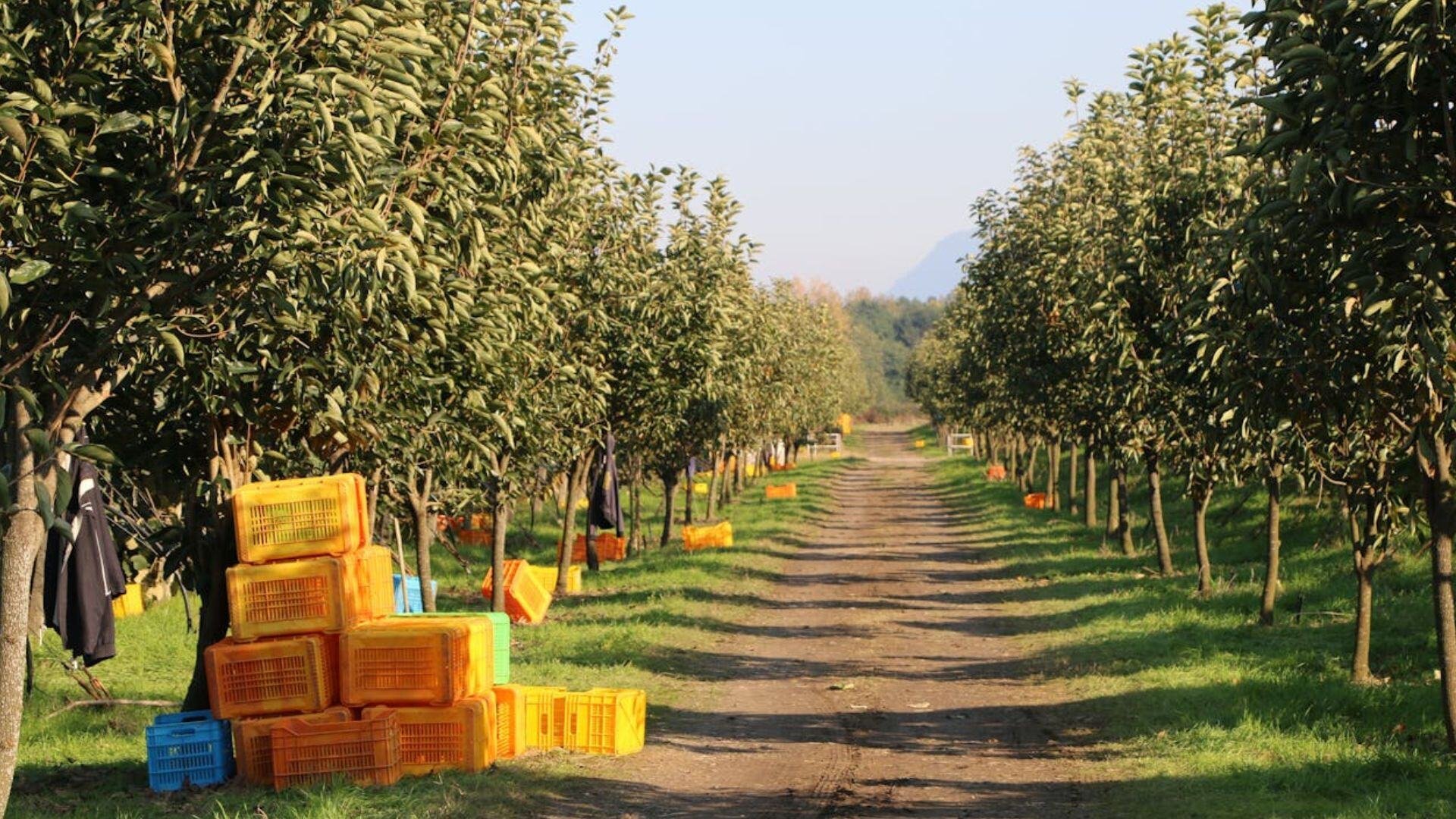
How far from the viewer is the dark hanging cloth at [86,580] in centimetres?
1305

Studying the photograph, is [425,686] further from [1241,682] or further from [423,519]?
[1241,682]

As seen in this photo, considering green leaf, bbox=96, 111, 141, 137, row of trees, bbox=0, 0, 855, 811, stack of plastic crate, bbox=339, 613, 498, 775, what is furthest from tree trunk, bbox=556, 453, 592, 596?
green leaf, bbox=96, 111, 141, 137

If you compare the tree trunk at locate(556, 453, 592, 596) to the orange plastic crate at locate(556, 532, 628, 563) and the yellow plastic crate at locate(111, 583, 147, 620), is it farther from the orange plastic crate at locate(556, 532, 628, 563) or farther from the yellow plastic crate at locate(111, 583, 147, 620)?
the yellow plastic crate at locate(111, 583, 147, 620)

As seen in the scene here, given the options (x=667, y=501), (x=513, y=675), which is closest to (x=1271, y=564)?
(x=513, y=675)

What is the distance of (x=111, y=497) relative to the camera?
16.2 metres

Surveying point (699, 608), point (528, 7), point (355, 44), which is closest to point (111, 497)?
point (528, 7)

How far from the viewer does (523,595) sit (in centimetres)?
2392

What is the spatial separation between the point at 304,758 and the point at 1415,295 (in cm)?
876

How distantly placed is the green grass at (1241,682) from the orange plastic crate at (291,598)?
6.25 meters

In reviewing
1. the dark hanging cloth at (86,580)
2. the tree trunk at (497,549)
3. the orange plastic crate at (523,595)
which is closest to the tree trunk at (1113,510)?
the orange plastic crate at (523,595)

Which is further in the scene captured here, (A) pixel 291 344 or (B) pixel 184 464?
(B) pixel 184 464

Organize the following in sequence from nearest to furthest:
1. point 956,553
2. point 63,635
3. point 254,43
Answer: point 254,43
point 63,635
point 956,553

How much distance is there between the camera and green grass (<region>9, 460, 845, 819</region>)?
441 inches

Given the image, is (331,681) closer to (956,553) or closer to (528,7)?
(528,7)
